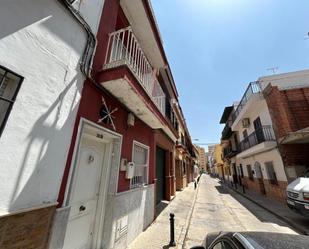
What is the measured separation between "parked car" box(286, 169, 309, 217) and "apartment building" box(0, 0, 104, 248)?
7.61 m

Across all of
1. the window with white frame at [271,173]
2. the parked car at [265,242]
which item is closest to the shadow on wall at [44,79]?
the parked car at [265,242]

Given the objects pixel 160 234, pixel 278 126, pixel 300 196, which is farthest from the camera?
pixel 278 126

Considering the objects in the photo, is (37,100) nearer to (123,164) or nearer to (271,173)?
(123,164)

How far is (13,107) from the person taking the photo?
1.72 metres

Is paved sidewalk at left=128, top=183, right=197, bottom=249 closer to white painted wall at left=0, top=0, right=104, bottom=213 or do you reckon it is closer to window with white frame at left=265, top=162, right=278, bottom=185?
white painted wall at left=0, top=0, right=104, bottom=213

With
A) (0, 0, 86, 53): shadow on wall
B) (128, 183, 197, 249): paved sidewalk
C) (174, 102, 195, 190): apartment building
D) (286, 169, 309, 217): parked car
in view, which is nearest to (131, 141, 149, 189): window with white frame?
(128, 183, 197, 249): paved sidewalk

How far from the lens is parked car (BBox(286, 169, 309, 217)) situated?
5375 millimetres

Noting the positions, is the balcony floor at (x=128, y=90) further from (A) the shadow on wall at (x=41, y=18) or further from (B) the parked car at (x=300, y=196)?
(B) the parked car at (x=300, y=196)

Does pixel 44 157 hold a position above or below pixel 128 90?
below

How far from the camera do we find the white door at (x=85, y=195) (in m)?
2.74

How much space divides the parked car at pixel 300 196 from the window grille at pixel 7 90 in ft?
27.2

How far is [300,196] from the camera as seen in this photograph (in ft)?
18.3

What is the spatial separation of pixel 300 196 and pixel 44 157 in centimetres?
796

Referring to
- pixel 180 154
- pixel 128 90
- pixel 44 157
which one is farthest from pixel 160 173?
pixel 44 157
